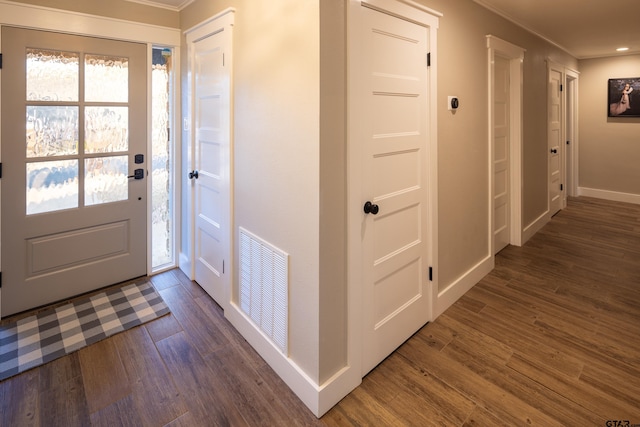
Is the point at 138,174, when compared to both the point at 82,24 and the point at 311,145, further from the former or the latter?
the point at 311,145

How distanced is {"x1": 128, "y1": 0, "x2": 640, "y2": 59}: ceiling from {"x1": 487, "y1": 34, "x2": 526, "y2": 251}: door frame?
0.28m

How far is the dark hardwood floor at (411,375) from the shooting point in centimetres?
170

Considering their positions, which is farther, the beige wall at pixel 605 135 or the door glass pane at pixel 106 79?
the beige wall at pixel 605 135

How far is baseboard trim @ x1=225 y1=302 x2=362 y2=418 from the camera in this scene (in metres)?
1.72

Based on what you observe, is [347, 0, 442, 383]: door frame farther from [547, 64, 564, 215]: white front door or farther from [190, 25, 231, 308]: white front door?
[547, 64, 564, 215]: white front door

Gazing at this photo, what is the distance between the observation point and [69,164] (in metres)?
2.70

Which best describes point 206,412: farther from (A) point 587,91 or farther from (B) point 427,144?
(A) point 587,91

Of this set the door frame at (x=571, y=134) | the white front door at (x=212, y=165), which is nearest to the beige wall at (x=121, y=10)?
the white front door at (x=212, y=165)

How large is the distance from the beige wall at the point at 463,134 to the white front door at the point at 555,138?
1555 millimetres

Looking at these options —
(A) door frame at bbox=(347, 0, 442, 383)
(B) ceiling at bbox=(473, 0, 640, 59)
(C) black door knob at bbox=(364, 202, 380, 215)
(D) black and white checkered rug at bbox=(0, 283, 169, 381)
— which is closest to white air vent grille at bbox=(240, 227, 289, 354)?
(A) door frame at bbox=(347, 0, 442, 383)

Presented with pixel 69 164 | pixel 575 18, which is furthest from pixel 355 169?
pixel 575 18

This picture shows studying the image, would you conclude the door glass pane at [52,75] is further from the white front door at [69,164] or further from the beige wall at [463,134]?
the beige wall at [463,134]

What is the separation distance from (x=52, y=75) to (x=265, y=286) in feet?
7.47

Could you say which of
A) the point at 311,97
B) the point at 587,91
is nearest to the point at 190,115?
the point at 311,97
